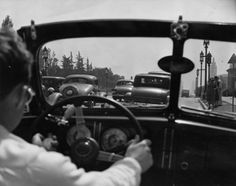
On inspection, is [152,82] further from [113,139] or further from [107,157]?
[107,157]

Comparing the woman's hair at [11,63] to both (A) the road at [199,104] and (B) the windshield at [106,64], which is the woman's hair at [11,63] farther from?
(A) the road at [199,104]

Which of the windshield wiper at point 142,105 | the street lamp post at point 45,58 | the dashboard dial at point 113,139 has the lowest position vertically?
the dashboard dial at point 113,139

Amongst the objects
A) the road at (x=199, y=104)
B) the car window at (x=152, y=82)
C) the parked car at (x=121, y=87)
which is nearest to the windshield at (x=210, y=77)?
the road at (x=199, y=104)

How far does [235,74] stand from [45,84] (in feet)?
4.43

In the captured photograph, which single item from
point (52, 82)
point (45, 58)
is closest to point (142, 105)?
point (52, 82)

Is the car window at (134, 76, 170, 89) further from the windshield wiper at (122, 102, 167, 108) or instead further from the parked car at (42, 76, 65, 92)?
the parked car at (42, 76, 65, 92)

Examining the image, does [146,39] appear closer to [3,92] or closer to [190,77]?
[190,77]

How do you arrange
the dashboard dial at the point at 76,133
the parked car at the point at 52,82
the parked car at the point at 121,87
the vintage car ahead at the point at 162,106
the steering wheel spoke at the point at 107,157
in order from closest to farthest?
the steering wheel spoke at the point at 107,157 < the dashboard dial at the point at 76,133 < the vintage car ahead at the point at 162,106 < the parked car at the point at 121,87 < the parked car at the point at 52,82

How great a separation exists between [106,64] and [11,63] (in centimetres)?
173

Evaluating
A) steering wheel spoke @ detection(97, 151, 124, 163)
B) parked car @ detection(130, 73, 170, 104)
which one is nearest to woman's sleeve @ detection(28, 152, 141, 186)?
steering wheel spoke @ detection(97, 151, 124, 163)

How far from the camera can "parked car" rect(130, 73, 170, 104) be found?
2.93 metres

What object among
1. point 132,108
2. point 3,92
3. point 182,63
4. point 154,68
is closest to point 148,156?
point 3,92

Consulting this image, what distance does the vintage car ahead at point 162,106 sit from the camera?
2627 millimetres

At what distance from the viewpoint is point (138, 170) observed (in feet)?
5.33
